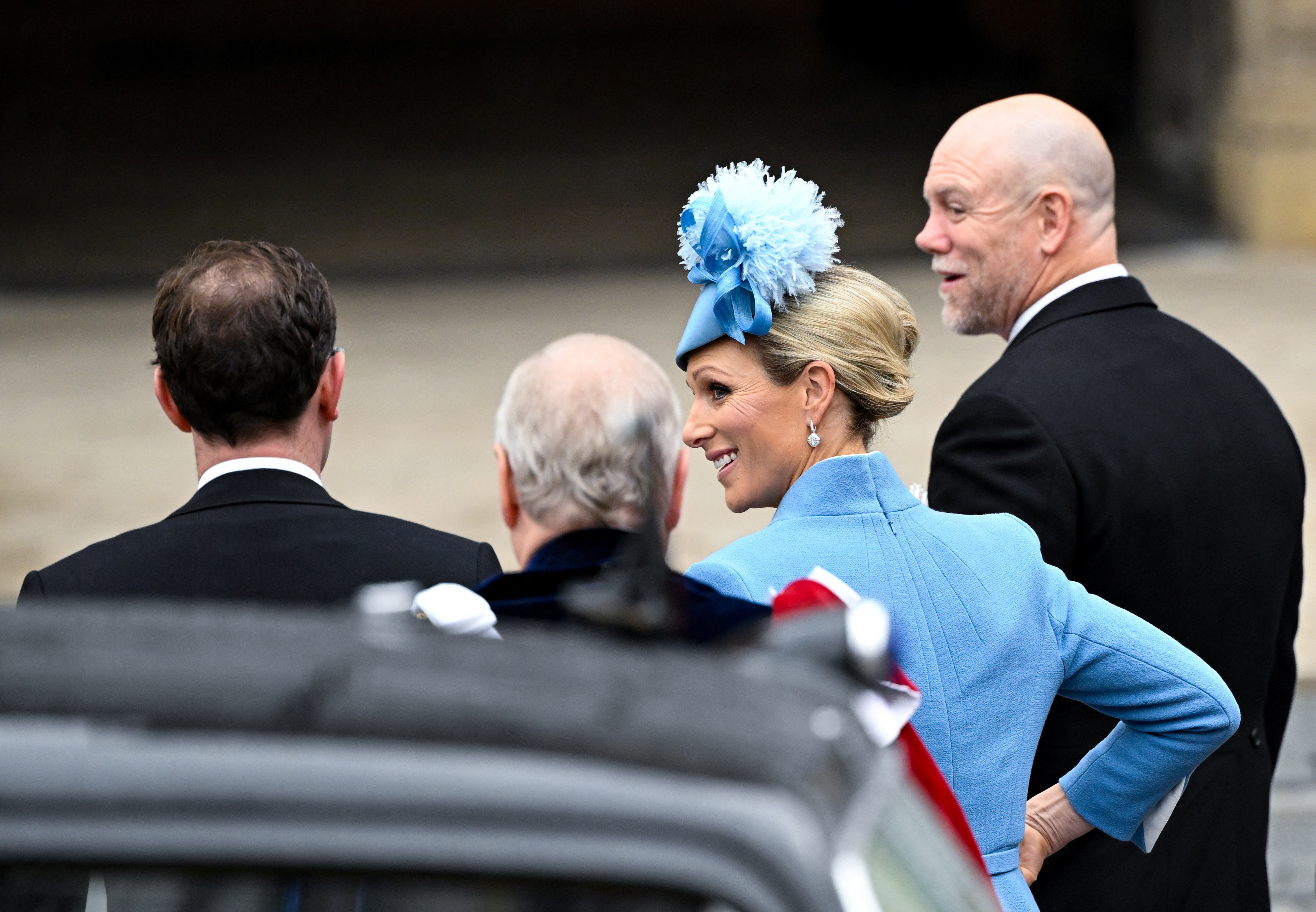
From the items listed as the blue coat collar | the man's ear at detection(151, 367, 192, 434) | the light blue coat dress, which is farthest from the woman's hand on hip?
the man's ear at detection(151, 367, 192, 434)

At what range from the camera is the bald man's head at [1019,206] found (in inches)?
106

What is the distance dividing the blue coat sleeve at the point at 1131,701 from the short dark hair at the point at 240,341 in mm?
1004

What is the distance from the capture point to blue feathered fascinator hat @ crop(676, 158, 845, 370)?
1.95 m

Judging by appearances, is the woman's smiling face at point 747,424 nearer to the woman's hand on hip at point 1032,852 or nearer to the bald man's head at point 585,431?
the bald man's head at point 585,431

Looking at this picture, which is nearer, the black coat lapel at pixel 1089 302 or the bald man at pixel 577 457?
the bald man at pixel 577 457

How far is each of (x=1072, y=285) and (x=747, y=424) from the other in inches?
36.8

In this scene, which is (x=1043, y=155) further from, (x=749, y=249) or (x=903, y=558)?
(x=903, y=558)

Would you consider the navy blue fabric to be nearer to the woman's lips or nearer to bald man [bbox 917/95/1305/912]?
the woman's lips

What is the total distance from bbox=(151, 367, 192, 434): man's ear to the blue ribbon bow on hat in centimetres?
67

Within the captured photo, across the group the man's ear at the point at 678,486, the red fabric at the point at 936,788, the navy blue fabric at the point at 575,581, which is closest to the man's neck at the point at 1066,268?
the man's ear at the point at 678,486

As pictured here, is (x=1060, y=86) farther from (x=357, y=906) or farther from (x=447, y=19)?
(x=357, y=906)

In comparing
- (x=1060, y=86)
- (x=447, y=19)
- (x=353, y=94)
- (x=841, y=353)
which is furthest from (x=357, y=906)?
(x=447, y=19)

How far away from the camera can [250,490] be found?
206 centimetres

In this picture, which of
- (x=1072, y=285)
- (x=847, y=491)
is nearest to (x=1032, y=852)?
(x=847, y=491)
